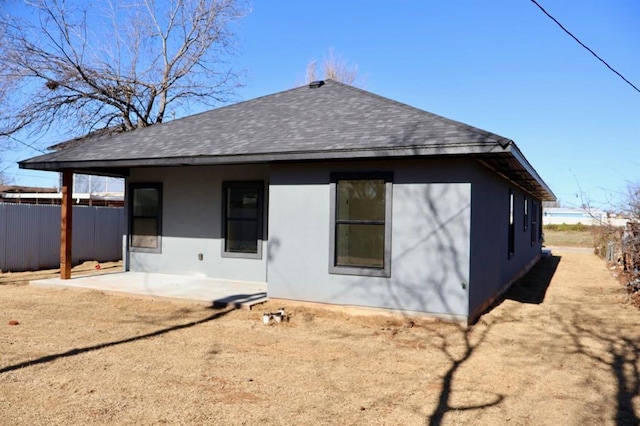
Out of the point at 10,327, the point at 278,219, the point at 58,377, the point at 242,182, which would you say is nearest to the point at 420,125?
the point at 278,219

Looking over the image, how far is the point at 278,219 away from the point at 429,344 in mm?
3325

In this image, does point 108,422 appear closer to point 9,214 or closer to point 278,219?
point 278,219

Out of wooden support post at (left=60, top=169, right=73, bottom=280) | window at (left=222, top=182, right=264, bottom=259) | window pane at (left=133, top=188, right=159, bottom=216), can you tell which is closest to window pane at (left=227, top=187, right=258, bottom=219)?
window at (left=222, top=182, right=264, bottom=259)

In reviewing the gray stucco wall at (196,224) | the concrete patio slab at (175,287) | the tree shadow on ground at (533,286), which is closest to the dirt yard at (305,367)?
the concrete patio slab at (175,287)

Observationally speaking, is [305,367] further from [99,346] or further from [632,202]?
[632,202]

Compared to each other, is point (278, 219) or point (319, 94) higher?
point (319, 94)

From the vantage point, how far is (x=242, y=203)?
416 inches

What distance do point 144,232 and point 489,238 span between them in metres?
7.49

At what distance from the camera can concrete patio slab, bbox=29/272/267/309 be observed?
8641 mm

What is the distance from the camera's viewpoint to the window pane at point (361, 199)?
25.9 feet

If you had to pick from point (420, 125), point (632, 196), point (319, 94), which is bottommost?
point (632, 196)

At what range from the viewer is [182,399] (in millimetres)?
4285

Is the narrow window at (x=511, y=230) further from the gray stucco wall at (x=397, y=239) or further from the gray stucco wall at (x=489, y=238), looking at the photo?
the gray stucco wall at (x=397, y=239)

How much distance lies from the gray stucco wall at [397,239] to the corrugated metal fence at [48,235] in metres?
8.13
